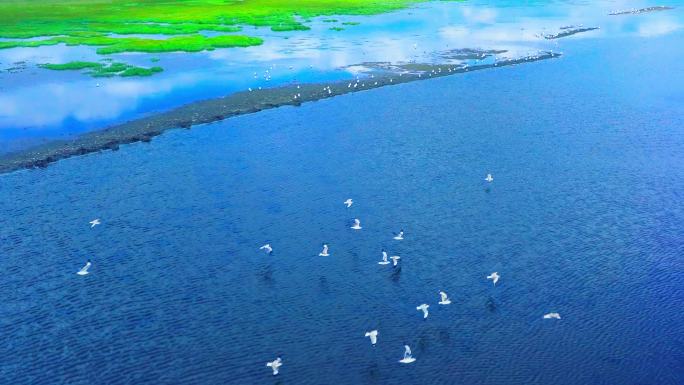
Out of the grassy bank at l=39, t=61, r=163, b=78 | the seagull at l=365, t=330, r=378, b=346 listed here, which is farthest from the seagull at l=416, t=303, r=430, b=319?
the grassy bank at l=39, t=61, r=163, b=78

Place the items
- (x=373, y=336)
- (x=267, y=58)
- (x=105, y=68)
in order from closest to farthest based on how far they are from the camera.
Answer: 1. (x=373, y=336)
2. (x=105, y=68)
3. (x=267, y=58)

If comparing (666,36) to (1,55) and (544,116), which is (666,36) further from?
(1,55)

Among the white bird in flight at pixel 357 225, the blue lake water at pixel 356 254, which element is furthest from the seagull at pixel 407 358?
the white bird in flight at pixel 357 225

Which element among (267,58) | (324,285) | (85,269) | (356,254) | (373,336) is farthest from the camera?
(267,58)

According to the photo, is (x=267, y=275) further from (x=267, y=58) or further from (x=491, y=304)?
(x=267, y=58)

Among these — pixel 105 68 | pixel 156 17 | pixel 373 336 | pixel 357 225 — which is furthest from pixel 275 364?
pixel 156 17

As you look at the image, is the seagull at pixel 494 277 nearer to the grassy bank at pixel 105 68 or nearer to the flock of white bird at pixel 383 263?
the flock of white bird at pixel 383 263
